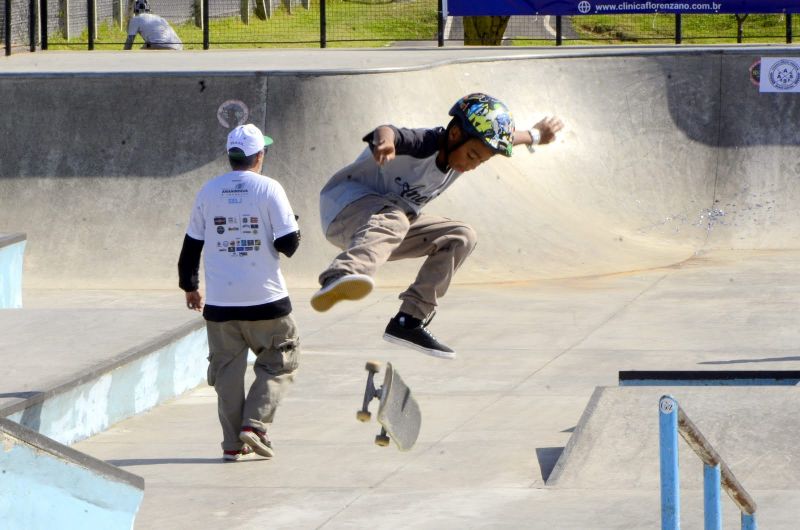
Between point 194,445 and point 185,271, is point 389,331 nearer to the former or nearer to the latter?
point 185,271

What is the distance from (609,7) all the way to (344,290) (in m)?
13.2

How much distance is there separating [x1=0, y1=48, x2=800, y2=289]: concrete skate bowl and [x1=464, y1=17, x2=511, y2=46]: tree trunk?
6.69 meters

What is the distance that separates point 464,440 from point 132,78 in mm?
7279

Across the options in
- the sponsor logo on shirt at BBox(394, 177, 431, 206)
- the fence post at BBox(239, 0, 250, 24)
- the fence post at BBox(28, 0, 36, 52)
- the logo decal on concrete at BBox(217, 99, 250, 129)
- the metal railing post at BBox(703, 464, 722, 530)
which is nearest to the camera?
the metal railing post at BBox(703, 464, 722, 530)

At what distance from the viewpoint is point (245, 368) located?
6875 millimetres

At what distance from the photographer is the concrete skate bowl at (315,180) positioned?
42.0ft

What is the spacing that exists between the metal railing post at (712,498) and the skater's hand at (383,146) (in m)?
1.85

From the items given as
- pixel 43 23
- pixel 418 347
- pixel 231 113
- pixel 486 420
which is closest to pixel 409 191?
pixel 418 347

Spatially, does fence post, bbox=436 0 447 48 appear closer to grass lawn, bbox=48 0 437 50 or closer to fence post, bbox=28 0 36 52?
grass lawn, bbox=48 0 437 50

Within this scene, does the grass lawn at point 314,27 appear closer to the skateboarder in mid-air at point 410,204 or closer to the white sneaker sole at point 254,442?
the white sneaker sole at point 254,442

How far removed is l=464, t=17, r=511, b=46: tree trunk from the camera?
2222 cm

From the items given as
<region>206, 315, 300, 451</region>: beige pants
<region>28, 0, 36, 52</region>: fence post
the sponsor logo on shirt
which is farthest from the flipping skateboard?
<region>28, 0, 36, 52</region>: fence post

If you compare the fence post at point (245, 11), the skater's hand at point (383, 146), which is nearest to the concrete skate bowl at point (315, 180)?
the skater's hand at point (383, 146)

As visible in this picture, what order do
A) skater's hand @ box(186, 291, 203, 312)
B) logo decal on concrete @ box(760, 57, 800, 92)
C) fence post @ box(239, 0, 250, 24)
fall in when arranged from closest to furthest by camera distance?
skater's hand @ box(186, 291, 203, 312), logo decal on concrete @ box(760, 57, 800, 92), fence post @ box(239, 0, 250, 24)
